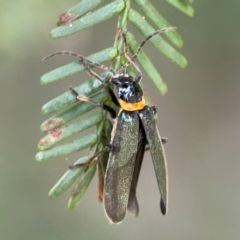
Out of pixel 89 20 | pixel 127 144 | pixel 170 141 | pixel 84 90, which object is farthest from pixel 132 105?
pixel 170 141

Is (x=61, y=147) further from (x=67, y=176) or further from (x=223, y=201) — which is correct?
(x=223, y=201)

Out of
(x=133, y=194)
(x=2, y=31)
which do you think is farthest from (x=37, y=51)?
(x=133, y=194)

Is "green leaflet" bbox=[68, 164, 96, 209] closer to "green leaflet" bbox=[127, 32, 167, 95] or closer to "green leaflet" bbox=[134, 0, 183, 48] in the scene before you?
"green leaflet" bbox=[127, 32, 167, 95]

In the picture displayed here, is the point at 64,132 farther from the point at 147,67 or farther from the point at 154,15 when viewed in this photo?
the point at 154,15

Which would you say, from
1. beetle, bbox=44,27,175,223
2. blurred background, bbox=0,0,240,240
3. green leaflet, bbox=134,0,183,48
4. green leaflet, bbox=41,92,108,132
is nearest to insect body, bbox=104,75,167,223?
beetle, bbox=44,27,175,223

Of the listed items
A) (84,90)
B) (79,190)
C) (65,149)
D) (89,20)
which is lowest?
(79,190)

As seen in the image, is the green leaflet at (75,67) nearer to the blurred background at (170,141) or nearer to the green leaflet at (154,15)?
the green leaflet at (154,15)

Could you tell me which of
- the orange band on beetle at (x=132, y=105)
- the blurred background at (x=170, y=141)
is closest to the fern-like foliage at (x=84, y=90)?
the orange band on beetle at (x=132, y=105)
